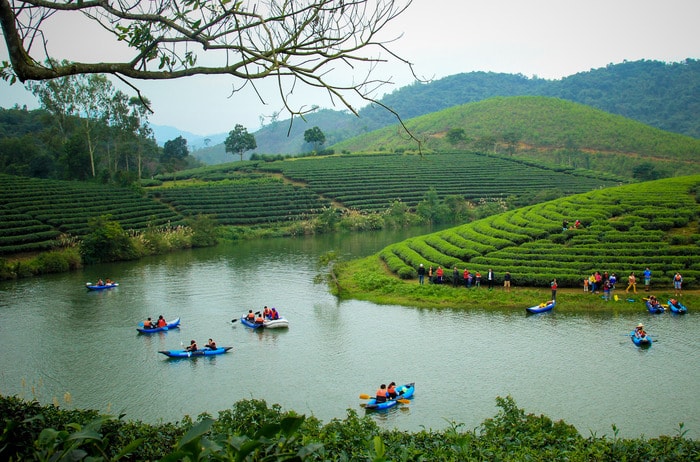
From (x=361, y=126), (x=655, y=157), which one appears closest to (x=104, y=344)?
(x=655, y=157)

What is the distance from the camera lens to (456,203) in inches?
2552

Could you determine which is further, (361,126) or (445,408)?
(361,126)

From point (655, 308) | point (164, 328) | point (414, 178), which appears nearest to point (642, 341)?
point (655, 308)

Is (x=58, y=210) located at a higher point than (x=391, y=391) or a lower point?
higher

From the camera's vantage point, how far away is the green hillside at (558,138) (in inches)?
3671

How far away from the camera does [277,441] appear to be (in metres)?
5.22

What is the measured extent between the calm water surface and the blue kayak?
0.27 meters

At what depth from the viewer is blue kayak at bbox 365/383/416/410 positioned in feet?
51.4

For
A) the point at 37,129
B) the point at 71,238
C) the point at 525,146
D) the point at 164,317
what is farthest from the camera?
the point at 525,146

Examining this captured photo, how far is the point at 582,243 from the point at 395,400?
1932 cm

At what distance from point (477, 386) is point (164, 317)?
14881 millimetres

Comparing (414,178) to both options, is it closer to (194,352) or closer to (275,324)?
(275,324)

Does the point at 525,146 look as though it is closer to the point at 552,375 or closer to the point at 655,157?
the point at 655,157

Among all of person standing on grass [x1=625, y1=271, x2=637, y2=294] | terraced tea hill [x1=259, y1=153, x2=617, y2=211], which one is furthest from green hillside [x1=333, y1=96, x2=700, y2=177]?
person standing on grass [x1=625, y1=271, x2=637, y2=294]
